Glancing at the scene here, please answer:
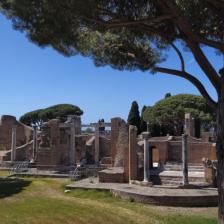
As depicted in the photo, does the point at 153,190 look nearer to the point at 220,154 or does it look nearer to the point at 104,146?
the point at 220,154

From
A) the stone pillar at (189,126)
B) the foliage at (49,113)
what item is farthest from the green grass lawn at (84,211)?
the foliage at (49,113)

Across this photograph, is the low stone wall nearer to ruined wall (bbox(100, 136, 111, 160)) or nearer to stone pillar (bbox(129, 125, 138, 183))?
stone pillar (bbox(129, 125, 138, 183))

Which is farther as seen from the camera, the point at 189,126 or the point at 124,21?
the point at 189,126

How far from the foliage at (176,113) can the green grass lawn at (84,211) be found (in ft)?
95.7

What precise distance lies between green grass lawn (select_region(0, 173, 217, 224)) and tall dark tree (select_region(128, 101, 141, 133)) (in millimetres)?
30304

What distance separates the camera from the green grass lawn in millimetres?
10344

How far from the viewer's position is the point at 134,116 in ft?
159

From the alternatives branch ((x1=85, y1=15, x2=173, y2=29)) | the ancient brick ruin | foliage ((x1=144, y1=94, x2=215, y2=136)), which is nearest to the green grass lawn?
the ancient brick ruin

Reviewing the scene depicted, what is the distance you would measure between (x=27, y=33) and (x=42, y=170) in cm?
1854

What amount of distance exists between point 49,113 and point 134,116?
64.4ft

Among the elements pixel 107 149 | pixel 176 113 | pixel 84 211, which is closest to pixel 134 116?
pixel 176 113

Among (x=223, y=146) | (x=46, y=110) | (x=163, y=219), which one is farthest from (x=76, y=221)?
Result: (x=46, y=110)

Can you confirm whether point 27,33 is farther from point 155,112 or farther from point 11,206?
point 155,112

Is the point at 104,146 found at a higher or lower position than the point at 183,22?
lower
